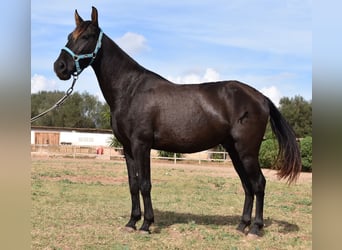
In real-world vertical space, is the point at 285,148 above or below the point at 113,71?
below

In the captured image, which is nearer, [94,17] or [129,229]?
[94,17]

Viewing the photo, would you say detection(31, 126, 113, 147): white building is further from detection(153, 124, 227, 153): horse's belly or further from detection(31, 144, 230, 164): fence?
detection(153, 124, 227, 153): horse's belly

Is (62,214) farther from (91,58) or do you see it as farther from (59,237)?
(91,58)

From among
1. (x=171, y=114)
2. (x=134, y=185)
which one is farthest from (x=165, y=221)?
(x=171, y=114)

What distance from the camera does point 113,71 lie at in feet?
18.5

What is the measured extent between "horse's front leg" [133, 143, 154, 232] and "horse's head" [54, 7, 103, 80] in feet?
4.67

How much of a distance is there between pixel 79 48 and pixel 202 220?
3.51 metres

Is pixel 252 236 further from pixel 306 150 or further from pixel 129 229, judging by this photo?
pixel 306 150

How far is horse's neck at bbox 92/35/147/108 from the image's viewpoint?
219 inches

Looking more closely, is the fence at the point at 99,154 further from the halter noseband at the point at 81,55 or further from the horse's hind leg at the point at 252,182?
the halter noseband at the point at 81,55

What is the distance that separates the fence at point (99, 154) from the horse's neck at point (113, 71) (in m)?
20.4
